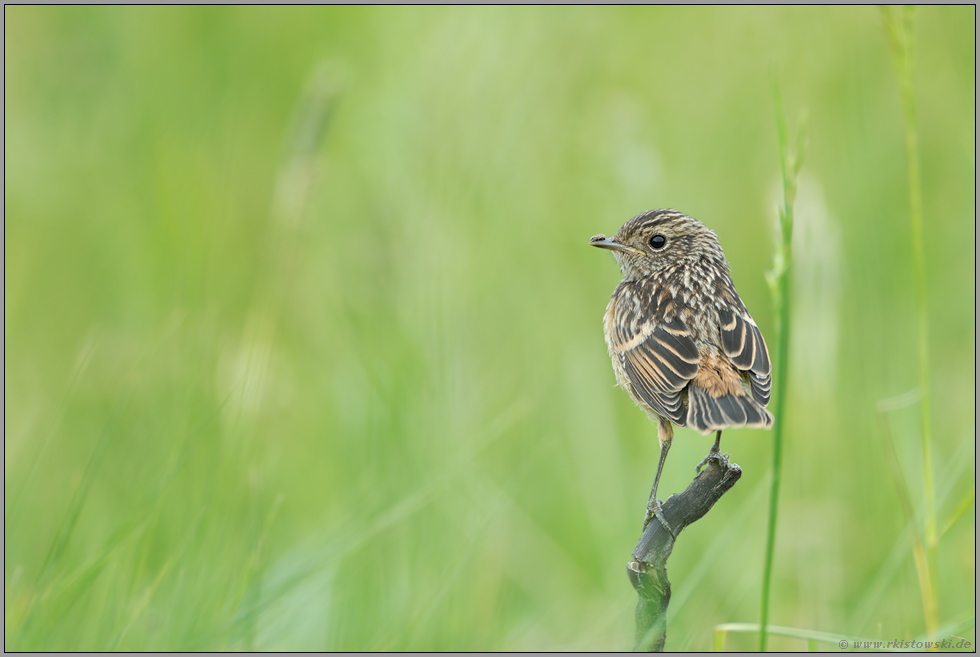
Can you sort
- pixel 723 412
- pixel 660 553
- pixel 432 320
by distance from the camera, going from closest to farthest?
1. pixel 660 553
2. pixel 723 412
3. pixel 432 320

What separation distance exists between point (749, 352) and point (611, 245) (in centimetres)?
74

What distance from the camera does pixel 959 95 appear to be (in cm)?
643

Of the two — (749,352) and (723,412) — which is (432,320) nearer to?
(749,352)

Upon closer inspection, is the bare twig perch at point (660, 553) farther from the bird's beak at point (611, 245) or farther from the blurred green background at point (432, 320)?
the bird's beak at point (611, 245)

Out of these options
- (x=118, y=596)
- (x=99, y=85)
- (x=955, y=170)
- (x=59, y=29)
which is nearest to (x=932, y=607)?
(x=118, y=596)

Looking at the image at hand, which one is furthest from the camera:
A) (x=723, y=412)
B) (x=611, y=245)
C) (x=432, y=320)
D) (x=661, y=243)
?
(x=432, y=320)

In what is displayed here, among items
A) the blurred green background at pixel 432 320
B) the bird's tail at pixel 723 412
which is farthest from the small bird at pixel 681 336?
the blurred green background at pixel 432 320

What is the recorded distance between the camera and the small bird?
10.5ft

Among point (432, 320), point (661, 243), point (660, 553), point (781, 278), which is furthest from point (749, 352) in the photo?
point (432, 320)

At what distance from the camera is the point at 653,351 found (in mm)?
3543

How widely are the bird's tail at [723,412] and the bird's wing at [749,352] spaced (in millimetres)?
178

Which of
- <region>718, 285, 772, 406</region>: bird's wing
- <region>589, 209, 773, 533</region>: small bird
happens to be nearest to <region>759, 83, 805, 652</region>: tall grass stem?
<region>589, 209, 773, 533</region>: small bird

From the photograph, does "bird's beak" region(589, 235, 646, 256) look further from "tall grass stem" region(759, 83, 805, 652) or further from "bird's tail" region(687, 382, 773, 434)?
"tall grass stem" region(759, 83, 805, 652)

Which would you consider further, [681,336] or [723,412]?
[681,336]
